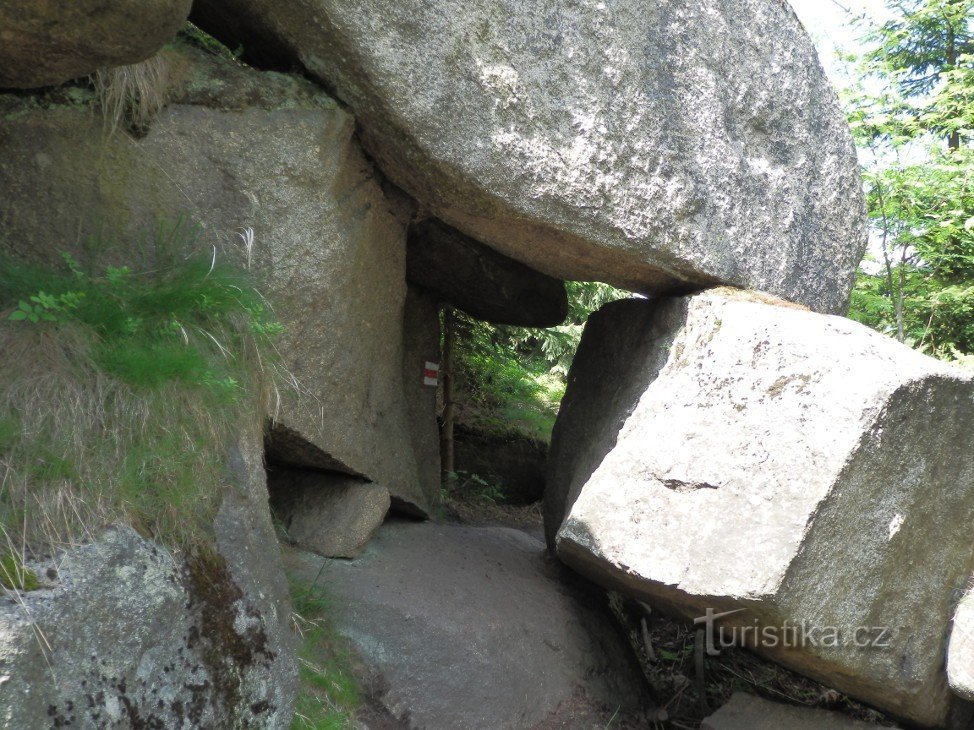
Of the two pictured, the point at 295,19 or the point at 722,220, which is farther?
the point at 722,220

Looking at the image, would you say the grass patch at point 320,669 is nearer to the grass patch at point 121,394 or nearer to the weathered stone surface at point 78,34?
the grass patch at point 121,394

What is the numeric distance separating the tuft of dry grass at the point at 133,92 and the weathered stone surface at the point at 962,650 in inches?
196

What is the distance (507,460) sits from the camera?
9273 mm

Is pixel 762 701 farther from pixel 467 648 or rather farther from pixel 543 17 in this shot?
pixel 543 17

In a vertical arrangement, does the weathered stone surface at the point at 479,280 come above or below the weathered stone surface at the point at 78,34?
below

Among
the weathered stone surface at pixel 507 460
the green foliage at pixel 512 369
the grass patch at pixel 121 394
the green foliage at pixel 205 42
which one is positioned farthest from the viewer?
the green foliage at pixel 512 369

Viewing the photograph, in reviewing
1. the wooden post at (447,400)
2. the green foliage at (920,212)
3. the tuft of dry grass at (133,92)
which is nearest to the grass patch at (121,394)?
the tuft of dry grass at (133,92)

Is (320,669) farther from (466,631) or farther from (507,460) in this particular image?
(507,460)

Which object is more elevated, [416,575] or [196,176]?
[196,176]

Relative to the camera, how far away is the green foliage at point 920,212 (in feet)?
28.8

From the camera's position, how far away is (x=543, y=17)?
5.10 m

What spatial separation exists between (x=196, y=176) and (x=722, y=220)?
10.4 ft

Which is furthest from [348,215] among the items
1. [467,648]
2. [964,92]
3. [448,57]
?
[964,92]

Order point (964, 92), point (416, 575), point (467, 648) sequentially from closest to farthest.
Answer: point (467, 648) → point (416, 575) → point (964, 92)
